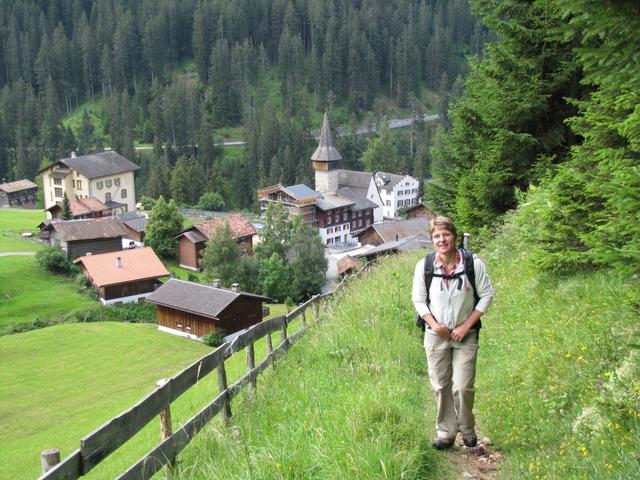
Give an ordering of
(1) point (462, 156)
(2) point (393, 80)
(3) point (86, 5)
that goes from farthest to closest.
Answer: (3) point (86, 5) → (2) point (393, 80) → (1) point (462, 156)

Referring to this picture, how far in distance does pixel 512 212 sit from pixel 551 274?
19.0 feet

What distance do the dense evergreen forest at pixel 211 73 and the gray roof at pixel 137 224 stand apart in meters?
24.8

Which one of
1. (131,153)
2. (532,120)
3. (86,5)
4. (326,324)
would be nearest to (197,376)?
(326,324)

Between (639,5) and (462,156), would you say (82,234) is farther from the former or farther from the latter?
(639,5)

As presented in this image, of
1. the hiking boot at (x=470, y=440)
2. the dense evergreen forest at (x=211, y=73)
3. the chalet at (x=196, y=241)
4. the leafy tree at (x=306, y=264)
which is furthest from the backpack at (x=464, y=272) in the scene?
the dense evergreen forest at (x=211, y=73)

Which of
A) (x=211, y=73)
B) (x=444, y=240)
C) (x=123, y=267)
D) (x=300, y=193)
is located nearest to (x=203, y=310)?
(x=123, y=267)

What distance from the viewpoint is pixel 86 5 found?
152625mm

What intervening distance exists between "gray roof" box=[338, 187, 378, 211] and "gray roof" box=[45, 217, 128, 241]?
1107 inches

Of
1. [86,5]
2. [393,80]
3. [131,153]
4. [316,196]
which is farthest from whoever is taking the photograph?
[86,5]

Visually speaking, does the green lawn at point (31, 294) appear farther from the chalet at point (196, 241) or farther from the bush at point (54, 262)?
the chalet at point (196, 241)

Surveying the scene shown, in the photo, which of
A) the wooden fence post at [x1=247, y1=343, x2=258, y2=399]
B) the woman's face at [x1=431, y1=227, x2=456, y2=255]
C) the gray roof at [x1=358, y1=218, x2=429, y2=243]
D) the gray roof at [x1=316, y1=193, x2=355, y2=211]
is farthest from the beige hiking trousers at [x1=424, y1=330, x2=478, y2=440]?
the gray roof at [x1=316, y1=193, x2=355, y2=211]

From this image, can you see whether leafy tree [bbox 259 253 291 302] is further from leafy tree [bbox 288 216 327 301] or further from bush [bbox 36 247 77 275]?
bush [bbox 36 247 77 275]

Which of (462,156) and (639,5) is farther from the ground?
(639,5)

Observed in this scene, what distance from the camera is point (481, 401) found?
7043mm
